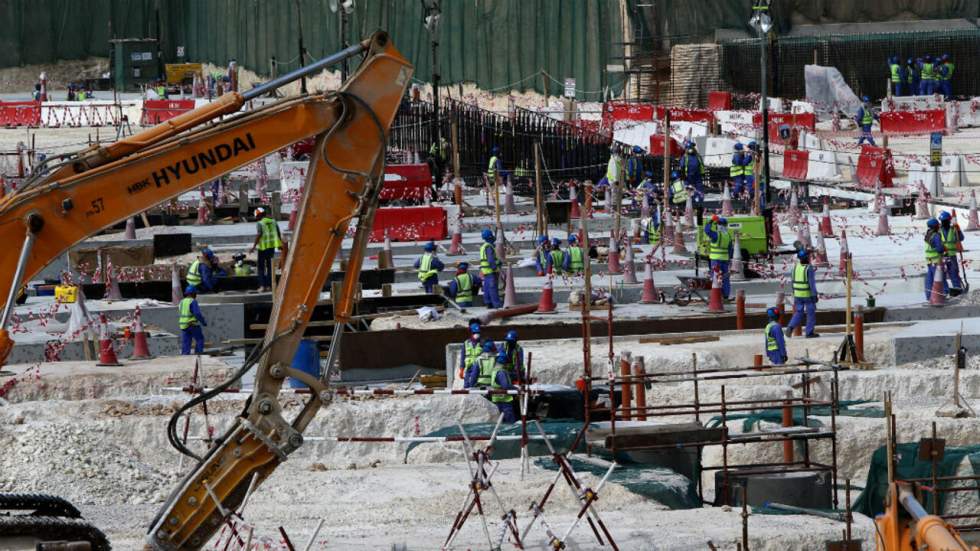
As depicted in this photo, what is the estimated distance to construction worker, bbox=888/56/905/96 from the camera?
170 feet

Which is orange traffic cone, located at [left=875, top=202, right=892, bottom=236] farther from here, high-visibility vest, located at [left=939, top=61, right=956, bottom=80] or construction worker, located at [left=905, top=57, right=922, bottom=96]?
construction worker, located at [left=905, top=57, right=922, bottom=96]

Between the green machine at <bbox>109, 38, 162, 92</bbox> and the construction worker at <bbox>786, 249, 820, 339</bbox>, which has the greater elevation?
the green machine at <bbox>109, 38, 162, 92</bbox>

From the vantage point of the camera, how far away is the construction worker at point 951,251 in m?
27.2

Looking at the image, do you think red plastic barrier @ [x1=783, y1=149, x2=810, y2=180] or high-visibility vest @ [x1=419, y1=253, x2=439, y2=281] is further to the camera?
red plastic barrier @ [x1=783, y1=149, x2=810, y2=180]

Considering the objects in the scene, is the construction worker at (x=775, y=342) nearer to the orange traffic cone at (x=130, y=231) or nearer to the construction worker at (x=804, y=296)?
the construction worker at (x=804, y=296)

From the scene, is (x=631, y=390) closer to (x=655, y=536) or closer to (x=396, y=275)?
(x=655, y=536)

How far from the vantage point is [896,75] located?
170 feet

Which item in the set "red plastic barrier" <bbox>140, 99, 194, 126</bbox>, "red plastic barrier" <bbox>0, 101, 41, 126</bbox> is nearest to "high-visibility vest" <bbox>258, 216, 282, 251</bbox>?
"red plastic barrier" <bbox>140, 99, 194, 126</bbox>

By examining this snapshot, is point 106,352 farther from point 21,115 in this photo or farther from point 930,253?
point 21,115

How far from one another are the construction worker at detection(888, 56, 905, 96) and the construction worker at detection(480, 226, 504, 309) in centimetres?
2681

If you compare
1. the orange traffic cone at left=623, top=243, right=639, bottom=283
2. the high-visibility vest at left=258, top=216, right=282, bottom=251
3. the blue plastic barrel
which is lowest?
the blue plastic barrel

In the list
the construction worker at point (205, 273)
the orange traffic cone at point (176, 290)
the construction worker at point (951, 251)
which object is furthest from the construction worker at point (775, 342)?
the orange traffic cone at point (176, 290)

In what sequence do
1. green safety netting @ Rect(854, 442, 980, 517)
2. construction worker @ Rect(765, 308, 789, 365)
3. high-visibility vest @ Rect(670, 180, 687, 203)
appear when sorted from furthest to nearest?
high-visibility vest @ Rect(670, 180, 687, 203), construction worker @ Rect(765, 308, 789, 365), green safety netting @ Rect(854, 442, 980, 517)

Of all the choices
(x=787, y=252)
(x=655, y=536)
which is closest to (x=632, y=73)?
(x=787, y=252)
